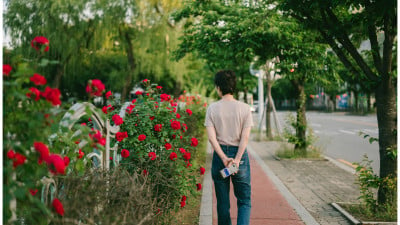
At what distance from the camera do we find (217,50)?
10977mm

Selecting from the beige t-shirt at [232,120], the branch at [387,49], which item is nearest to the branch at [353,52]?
the branch at [387,49]

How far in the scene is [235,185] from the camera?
4227mm

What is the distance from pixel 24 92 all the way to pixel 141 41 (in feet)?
76.2

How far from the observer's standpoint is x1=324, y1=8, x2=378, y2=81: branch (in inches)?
215

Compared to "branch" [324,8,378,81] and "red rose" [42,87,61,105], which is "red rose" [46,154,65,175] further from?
"branch" [324,8,378,81]

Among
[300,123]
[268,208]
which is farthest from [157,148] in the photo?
[300,123]

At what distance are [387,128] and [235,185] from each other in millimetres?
2345

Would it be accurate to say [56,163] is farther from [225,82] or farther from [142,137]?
[142,137]

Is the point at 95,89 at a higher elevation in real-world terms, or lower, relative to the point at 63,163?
higher

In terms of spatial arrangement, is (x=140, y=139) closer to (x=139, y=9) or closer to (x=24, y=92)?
(x=24, y=92)

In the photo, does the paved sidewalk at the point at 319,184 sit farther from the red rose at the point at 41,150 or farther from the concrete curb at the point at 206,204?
the red rose at the point at 41,150

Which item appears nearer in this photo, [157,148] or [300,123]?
[157,148]

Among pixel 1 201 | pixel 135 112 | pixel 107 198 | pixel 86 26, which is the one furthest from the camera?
pixel 86 26

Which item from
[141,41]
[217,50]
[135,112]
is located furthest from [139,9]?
[135,112]
